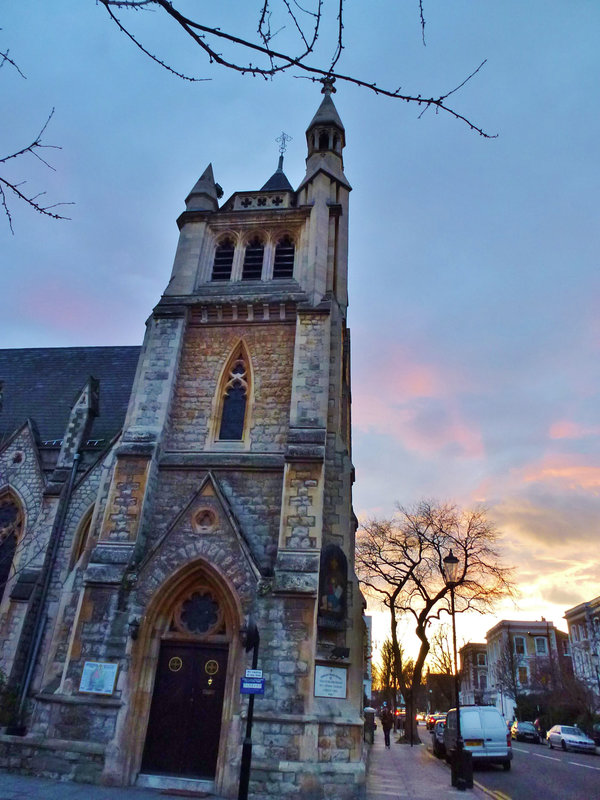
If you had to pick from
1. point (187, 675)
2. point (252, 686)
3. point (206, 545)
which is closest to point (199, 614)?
point (187, 675)

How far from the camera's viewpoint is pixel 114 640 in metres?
10.8

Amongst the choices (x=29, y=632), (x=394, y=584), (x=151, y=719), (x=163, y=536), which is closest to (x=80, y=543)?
(x=29, y=632)

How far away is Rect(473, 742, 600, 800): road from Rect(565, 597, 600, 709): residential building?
29182mm

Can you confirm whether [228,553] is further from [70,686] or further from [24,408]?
[24,408]

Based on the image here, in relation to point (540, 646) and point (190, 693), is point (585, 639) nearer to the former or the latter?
point (540, 646)

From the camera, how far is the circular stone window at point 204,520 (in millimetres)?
11766

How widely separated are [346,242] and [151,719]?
13.7 meters

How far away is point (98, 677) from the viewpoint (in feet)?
Answer: 34.5

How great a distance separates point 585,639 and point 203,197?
5434cm

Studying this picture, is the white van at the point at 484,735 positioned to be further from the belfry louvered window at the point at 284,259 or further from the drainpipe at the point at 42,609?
the belfry louvered window at the point at 284,259

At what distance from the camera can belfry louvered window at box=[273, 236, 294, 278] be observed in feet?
54.1

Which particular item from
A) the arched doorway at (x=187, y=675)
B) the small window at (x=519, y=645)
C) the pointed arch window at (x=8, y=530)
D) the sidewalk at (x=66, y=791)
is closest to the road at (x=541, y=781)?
the arched doorway at (x=187, y=675)

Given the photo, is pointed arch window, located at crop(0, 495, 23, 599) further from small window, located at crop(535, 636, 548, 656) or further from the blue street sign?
small window, located at crop(535, 636, 548, 656)

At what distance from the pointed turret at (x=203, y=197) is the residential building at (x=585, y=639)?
4361cm
